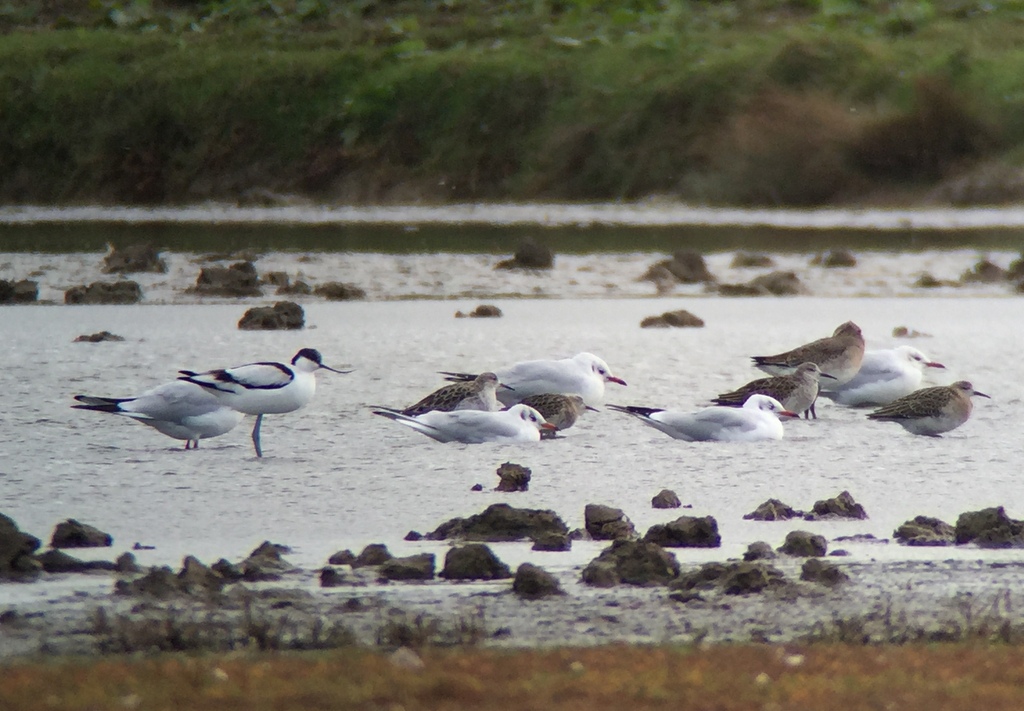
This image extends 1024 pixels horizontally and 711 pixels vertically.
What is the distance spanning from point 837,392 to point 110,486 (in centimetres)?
439

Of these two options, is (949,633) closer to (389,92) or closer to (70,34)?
(389,92)

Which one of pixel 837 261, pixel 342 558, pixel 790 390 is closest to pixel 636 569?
pixel 342 558

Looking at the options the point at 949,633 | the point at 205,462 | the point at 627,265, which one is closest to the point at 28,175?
the point at 627,265

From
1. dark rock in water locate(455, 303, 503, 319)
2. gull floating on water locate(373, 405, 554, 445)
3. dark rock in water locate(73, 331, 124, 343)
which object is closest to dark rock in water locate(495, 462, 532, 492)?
gull floating on water locate(373, 405, 554, 445)

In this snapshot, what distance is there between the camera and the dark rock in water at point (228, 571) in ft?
18.7

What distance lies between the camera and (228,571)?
5.71m

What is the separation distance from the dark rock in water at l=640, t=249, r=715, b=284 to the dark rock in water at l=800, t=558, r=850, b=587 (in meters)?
13.4

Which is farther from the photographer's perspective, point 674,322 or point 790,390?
point 674,322

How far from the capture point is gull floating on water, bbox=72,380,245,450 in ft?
27.1

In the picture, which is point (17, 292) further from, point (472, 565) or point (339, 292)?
point (472, 565)

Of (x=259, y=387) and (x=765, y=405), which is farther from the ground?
(x=259, y=387)

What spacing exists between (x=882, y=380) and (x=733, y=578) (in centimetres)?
478

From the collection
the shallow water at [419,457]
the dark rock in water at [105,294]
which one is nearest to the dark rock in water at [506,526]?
the shallow water at [419,457]

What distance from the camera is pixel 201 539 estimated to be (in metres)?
6.49
